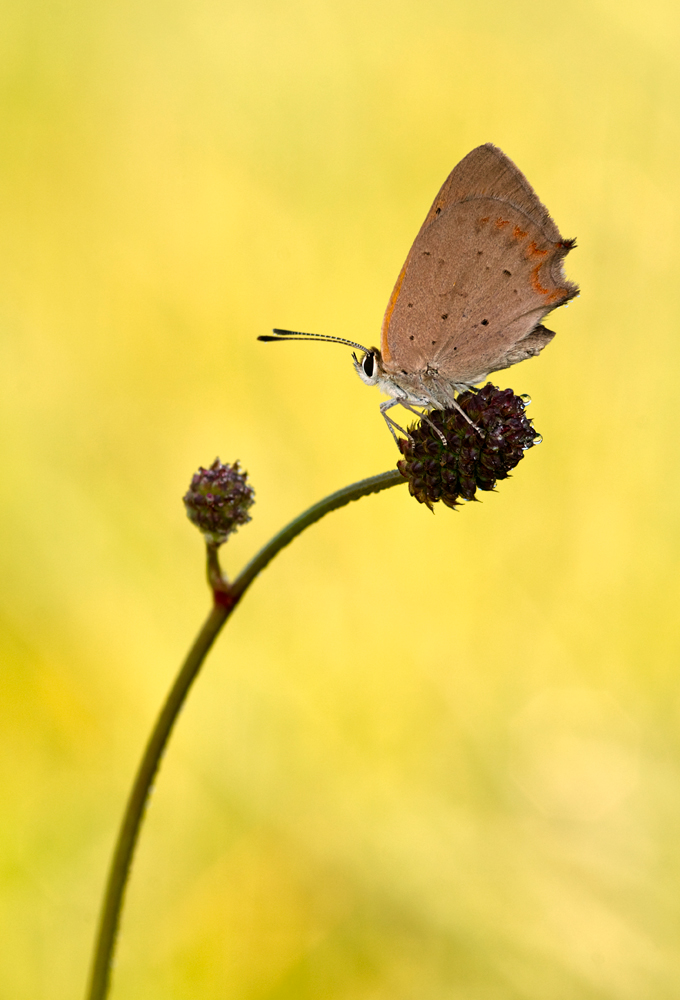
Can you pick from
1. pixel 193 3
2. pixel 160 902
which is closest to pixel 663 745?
pixel 160 902

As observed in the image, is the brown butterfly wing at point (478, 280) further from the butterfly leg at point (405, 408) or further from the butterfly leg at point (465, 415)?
the butterfly leg at point (465, 415)

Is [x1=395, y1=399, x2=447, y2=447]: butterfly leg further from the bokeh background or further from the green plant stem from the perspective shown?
the bokeh background

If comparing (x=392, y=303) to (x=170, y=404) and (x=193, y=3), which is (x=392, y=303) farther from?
(x=193, y=3)

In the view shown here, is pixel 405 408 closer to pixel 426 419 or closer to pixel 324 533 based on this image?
pixel 426 419

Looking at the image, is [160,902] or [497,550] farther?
[497,550]

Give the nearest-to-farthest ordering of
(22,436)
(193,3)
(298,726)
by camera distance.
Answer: (298,726)
(22,436)
(193,3)

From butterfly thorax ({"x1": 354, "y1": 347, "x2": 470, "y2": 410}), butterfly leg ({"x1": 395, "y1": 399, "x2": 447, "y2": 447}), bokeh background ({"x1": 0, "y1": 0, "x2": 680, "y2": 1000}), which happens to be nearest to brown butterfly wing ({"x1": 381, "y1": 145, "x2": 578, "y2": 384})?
butterfly thorax ({"x1": 354, "y1": 347, "x2": 470, "y2": 410})

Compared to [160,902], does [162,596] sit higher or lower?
higher

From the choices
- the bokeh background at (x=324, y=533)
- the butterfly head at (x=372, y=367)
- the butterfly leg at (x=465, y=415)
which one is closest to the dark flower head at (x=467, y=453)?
the butterfly leg at (x=465, y=415)
